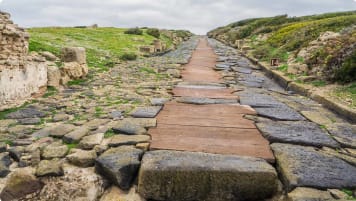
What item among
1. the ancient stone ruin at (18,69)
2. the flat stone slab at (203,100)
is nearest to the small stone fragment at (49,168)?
the ancient stone ruin at (18,69)

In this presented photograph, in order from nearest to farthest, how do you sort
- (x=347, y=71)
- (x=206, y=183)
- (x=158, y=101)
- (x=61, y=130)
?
1. (x=206, y=183)
2. (x=61, y=130)
3. (x=158, y=101)
4. (x=347, y=71)

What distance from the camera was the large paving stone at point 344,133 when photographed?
12.5 feet

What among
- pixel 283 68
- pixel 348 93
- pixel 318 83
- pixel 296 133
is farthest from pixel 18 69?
pixel 283 68

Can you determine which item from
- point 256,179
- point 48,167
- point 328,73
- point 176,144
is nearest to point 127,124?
point 176,144

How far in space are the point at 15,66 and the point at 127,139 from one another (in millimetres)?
2736

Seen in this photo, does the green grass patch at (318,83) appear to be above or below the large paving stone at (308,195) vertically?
above

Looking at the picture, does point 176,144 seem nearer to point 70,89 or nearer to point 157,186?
point 157,186

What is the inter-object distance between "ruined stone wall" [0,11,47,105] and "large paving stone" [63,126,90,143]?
1781 millimetres

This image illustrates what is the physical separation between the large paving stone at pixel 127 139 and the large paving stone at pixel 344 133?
2146 mm

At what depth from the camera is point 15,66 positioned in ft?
17.4

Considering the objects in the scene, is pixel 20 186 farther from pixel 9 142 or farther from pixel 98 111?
pixel 98 111

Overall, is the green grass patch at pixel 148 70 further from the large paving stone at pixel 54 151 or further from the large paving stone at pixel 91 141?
the large paving stone at pixel 54 151

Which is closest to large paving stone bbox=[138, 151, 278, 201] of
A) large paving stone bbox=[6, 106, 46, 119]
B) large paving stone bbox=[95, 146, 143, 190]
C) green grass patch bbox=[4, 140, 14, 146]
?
large paving stone bbox=[95, 146, 143, 190]

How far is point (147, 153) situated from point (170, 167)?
421 mm
